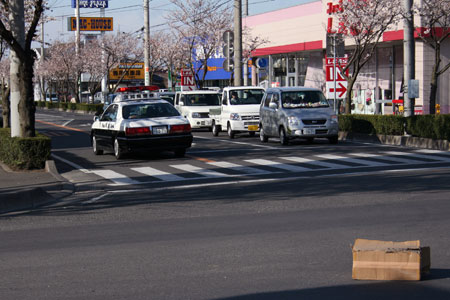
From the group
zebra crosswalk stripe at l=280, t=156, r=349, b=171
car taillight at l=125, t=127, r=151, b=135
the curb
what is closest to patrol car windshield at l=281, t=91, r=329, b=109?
the curb

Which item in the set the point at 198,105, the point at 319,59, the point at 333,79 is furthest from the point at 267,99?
the point at 319,59

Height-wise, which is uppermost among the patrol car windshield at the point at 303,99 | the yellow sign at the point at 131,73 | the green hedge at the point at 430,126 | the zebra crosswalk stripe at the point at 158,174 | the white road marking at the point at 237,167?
the yellow sign at the point at 131,73

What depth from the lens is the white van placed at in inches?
1352

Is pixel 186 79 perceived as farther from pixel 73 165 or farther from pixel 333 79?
pixel 73 165

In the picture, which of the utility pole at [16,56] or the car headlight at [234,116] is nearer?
the utility pole at [16,56]

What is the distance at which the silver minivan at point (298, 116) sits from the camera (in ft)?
78.7

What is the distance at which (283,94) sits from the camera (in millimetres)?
25203

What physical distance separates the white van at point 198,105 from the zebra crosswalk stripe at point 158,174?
15501mm

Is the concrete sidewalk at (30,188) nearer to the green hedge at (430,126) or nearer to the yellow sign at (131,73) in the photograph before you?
the green hedge at (430,126)

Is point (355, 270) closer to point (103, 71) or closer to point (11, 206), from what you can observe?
point (11, 206)

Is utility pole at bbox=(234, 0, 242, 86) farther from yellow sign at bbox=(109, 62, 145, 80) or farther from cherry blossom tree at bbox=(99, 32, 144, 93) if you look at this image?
yellow sign at bbox=(109, 62, 145, 80)

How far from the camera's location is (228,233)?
9.70 metres

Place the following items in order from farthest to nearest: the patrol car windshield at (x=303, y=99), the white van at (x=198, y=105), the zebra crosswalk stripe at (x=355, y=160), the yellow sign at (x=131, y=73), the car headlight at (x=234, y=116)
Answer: the yellow sign at (x=131, y=73) < the white van at (x=198, y=105) < the car headlight at (x=234, y=116) < the patrol car windshield at (x=303, y=99) < the zebra crosswalk stripe at (x=355, y=160)

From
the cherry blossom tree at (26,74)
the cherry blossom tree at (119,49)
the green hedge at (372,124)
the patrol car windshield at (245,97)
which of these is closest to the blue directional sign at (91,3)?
the cherry blossom tree at (119,49)
